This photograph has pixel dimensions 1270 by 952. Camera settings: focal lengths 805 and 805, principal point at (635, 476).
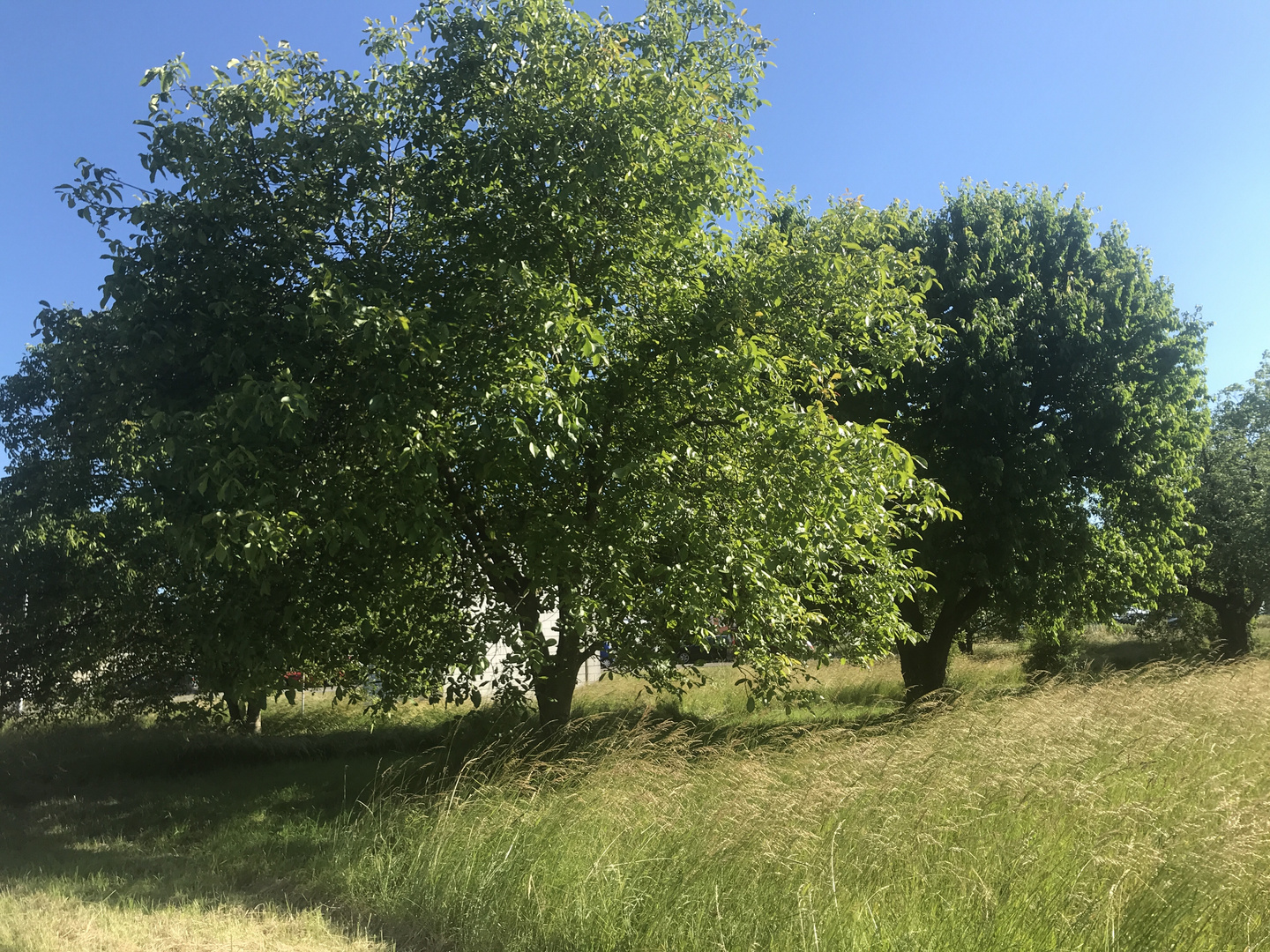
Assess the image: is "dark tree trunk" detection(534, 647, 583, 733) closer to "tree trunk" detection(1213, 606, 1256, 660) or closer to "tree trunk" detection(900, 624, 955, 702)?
"tree trunk" detection(900, 624, 955, 702)

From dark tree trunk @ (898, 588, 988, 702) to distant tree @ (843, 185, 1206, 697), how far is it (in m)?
0.07

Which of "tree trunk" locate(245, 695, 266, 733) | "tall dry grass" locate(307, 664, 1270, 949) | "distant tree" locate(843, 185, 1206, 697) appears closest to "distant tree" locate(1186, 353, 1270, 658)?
"distant tree" locate(843, 185, 1206, 697)

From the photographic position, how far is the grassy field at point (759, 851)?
418cm

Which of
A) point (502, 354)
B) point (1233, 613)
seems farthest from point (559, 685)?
point (1233, 613)

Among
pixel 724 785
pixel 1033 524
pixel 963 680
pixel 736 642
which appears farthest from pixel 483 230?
pixel 963 680

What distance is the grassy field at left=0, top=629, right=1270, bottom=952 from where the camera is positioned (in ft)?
13.7

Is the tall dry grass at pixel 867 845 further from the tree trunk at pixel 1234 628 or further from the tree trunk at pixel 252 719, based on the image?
the tree trunk at pixel 1234 628

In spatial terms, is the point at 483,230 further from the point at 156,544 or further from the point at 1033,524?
the point at 1033,524

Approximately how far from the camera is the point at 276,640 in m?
8.39

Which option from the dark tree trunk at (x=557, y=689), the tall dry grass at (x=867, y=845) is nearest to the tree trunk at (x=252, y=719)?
the dark tree trunk at (x=557, y=689)

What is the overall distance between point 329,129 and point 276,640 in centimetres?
529

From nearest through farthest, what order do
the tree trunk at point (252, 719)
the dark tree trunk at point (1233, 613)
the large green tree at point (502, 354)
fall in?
the large green tree at point (502, 354) < the tree trunk at point (252, 719) < the dark tree trunk at point (1233, 613)

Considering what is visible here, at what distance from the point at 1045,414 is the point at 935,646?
5393 mm

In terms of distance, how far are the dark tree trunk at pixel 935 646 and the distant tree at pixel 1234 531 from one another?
10101 mm
